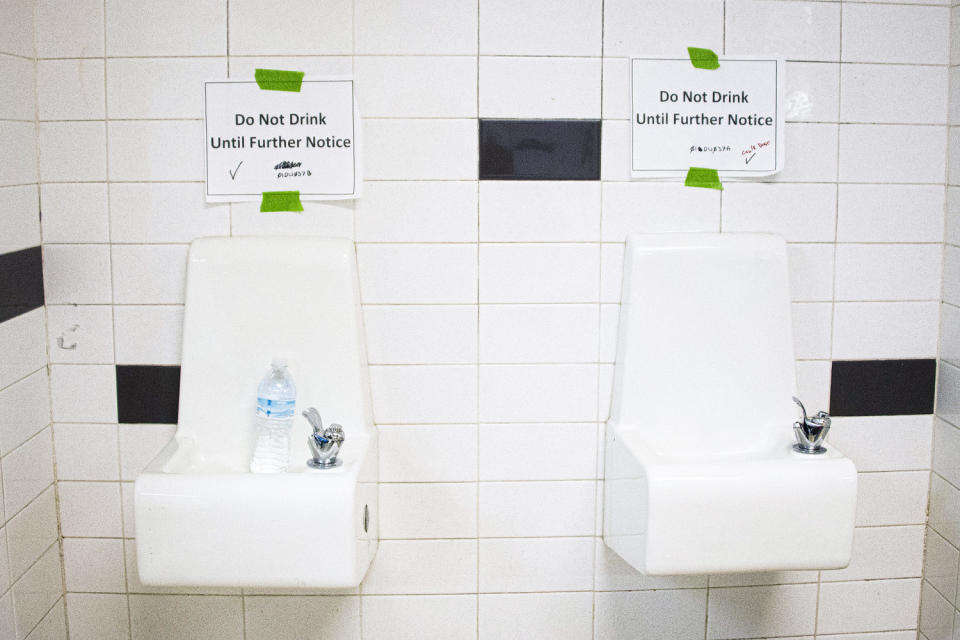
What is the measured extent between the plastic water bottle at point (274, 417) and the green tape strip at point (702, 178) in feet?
3.02

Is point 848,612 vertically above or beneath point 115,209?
beneath

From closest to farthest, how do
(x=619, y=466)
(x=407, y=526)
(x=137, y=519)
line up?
(x=137, y=519)
(x=619, y=466)
(x=407, y=526)

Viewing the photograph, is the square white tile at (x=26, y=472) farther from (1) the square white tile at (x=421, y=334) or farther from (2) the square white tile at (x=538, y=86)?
→ (2) the square white tile at (x=538, y=86)

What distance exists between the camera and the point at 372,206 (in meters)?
2.03

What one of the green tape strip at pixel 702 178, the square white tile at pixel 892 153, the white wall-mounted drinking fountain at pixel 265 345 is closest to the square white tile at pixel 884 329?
the square white tile at pixel 892 153

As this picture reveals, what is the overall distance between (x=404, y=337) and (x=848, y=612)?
1219 millimetres

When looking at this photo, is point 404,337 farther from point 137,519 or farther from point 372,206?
Answer: point 137,519

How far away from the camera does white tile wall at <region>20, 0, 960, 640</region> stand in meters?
1.99

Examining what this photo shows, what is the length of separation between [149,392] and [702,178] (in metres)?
1.26

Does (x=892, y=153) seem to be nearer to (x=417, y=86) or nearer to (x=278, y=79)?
(x=417, y=86)

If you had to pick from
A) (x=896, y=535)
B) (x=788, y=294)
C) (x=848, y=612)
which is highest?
(x=788, y=294)

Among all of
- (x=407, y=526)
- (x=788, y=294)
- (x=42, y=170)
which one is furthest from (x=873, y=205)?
(x=42, y=170)

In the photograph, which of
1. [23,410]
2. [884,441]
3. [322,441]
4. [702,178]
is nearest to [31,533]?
[23,410]

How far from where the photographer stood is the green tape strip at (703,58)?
2023 millimetres
